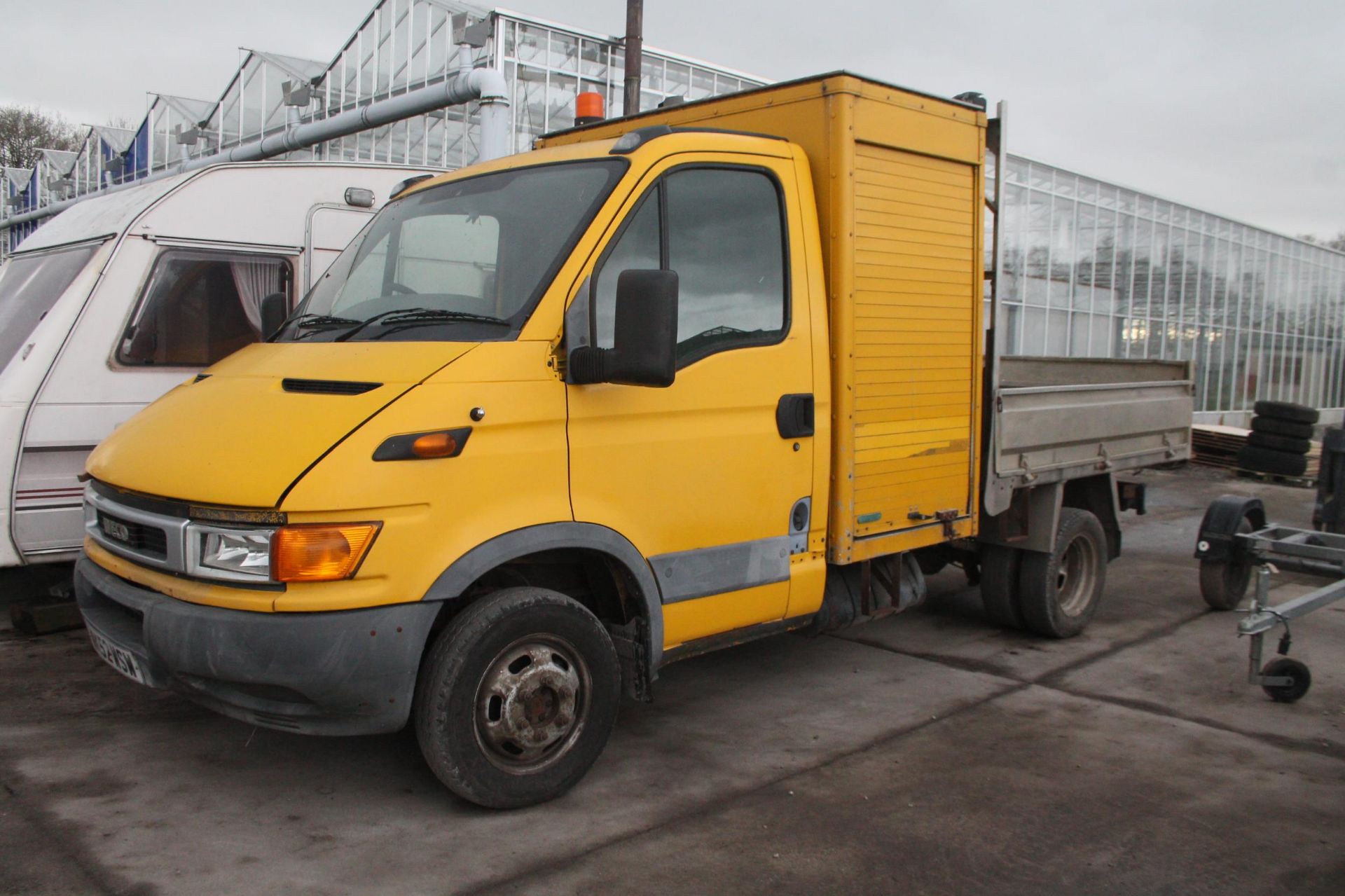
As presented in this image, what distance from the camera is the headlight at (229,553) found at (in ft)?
11.4

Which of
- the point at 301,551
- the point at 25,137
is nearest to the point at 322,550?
the point at 301,551

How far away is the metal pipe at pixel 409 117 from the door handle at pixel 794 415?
4174 mm

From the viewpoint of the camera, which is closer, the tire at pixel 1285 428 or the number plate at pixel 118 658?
the number plate at pixel 118 658

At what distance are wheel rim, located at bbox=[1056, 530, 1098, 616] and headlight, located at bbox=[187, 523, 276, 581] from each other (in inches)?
196

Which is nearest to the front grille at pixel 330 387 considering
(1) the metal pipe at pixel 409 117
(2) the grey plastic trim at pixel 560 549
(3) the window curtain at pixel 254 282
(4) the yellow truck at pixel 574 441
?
(4) the yellow truck at pixel 574 441

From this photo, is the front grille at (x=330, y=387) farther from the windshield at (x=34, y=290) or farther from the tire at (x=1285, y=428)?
the tire at (x=1285, y=428)

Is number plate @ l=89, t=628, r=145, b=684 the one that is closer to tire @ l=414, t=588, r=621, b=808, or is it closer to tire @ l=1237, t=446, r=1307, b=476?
tire @ l=414, t=588, r=621, b=808

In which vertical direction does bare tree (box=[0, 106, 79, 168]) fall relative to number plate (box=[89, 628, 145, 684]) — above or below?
above

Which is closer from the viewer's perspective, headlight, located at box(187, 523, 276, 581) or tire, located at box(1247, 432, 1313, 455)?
headlight, located at box(187, 523, 276, 581)

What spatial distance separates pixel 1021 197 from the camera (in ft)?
60.0

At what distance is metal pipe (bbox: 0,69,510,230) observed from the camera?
10.0m

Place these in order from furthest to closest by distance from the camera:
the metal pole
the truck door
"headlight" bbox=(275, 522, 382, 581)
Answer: the metal pole < the truck door < "headlight" bbox=(275, 522, 382, 581)

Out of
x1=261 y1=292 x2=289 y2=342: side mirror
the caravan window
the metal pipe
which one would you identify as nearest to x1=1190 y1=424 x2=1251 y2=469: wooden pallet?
the metal pipe

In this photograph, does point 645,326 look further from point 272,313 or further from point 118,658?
point 272,313
